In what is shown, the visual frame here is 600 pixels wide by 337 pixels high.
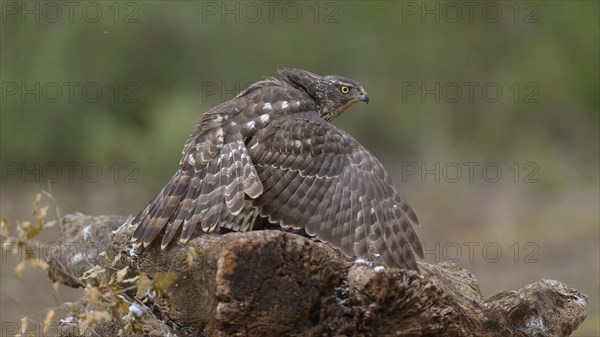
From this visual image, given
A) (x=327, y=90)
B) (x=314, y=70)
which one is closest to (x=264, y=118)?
(x=327, y=90)

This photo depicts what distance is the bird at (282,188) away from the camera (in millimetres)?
8109

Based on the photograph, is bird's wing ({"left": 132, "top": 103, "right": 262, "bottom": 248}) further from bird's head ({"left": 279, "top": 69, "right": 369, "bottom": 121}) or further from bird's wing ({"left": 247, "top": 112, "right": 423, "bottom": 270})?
bird's head ({"left": 279, "top": 69, "right": 369, "bottom": 121})

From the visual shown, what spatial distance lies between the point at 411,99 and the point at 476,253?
8360 mm

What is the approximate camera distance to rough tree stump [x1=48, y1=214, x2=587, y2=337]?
261 inches

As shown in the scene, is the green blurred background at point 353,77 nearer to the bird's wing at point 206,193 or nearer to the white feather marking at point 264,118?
the white feather marking at point 264,118

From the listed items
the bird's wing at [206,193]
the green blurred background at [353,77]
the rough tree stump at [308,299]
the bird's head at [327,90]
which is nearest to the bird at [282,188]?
the bird's wing at [206,193]

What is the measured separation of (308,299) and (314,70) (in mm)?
18915

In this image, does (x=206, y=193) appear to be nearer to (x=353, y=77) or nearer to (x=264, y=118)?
(x=264, y=118)

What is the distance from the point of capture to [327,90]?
10.3 meters

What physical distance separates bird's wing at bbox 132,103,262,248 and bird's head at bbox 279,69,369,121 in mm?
1539

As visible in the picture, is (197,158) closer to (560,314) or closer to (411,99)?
(560,314)

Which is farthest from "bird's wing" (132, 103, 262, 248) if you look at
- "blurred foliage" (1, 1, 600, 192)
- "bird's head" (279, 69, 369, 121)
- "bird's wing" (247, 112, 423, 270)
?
"blurred foliage" (1, 1, 600, 192)

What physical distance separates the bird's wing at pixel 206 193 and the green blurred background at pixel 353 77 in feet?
39.3

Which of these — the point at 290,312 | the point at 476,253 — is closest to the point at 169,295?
the point at 290,312
